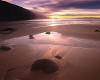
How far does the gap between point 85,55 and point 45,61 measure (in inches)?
74.9

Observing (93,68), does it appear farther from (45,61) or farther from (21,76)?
(21,76)

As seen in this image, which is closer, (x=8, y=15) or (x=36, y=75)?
(x=36, y=75)

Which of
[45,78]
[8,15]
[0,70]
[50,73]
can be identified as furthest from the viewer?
[8,15]

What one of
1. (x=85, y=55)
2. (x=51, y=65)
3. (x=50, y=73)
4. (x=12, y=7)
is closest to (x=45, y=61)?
(x=51, y=65)

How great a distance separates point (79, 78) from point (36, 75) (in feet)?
3.96

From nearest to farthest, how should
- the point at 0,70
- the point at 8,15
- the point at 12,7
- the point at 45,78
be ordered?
the point at 45,78, the point at 0,70, the point at 8,15, the point at 12,7

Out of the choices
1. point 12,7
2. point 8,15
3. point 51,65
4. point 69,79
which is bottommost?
point 69,79

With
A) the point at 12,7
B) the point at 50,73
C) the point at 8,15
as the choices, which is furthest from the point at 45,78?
the point at 12,7

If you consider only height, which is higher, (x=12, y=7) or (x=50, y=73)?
(x=12, y=7)

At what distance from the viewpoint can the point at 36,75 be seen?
2639mm

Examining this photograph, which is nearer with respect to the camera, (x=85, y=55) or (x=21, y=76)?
(x=21, y=76)

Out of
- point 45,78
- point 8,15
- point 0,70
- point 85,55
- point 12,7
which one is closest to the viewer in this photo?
point 45,78

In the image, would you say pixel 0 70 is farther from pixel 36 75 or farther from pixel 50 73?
pixel 50 73

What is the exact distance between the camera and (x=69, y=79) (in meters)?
2.54
